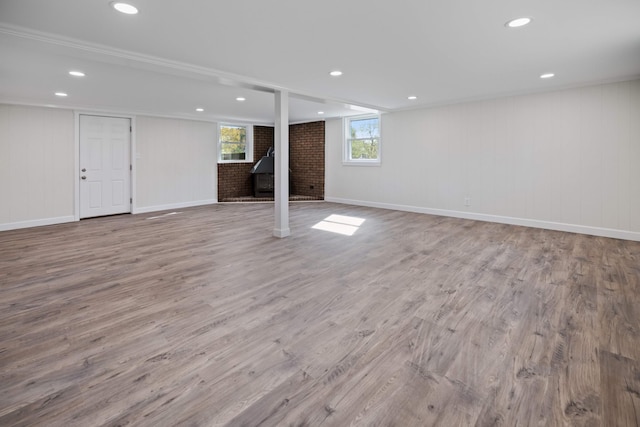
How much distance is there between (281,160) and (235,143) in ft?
16.5

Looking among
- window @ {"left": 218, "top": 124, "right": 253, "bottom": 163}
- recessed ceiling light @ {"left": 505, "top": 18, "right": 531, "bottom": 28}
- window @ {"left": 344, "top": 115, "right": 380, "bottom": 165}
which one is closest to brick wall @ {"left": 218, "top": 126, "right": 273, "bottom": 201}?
window @ {"left": 218, "top": 124, "right": 253, "bottom": 163}

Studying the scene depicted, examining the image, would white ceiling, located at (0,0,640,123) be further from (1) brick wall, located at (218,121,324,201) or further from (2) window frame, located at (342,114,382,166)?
(1) brick wall, located at (218,121,324,201)

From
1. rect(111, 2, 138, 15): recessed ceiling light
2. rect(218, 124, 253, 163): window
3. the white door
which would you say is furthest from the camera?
rect(218, 124, 253, 163): window

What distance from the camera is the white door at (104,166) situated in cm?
686

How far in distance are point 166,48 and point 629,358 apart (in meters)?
4.47

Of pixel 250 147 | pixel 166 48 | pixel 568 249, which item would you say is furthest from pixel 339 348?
pixel 250 147

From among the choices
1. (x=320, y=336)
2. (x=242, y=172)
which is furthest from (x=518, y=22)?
(x=242, y=172)

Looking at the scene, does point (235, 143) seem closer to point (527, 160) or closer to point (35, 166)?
point (35, 166)

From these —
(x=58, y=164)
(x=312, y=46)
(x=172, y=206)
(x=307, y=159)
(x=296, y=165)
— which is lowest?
(x=172, y=206)

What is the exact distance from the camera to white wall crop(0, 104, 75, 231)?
5.85 m

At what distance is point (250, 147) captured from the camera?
32.4ft

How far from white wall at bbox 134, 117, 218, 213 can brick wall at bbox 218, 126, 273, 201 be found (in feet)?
0.81

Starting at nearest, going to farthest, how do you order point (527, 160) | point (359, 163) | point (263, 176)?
point (527, 160) < point (359, 163) < point (263, 176)

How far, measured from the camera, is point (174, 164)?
829 centimetres
